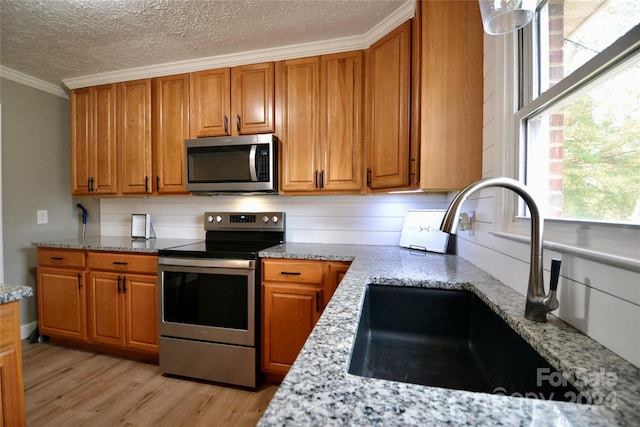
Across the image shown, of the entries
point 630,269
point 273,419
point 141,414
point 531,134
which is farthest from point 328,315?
point 141,414

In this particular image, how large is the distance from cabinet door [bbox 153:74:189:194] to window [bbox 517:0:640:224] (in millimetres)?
2284

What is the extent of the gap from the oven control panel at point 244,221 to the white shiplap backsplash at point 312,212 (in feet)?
0.33

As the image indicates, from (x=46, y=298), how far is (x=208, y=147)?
6.36ft

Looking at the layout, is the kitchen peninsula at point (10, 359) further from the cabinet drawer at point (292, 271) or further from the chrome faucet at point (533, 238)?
the chrome faucet at point (533, 238)

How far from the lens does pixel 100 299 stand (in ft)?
7.13

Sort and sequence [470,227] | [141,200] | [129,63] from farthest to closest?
[141,200]
[129,63]
[470,227]

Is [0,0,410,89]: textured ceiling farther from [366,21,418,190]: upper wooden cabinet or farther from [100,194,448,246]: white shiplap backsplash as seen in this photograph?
[100,194,448,246]: white shiplap backsplash

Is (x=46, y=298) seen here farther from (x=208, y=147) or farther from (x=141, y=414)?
(x=208, y=147)

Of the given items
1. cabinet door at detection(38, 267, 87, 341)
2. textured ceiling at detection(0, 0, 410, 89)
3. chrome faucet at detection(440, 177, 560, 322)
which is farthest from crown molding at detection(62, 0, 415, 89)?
cabinet door at detection(38, 267, 87, 341)

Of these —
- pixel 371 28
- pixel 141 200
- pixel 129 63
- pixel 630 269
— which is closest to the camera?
pixel 630 269

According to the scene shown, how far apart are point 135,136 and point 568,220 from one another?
2.88m

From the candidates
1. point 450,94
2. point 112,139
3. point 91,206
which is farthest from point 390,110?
point 91,206

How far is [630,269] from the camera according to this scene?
0.49 metres

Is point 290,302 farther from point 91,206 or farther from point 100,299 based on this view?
point 91,206
